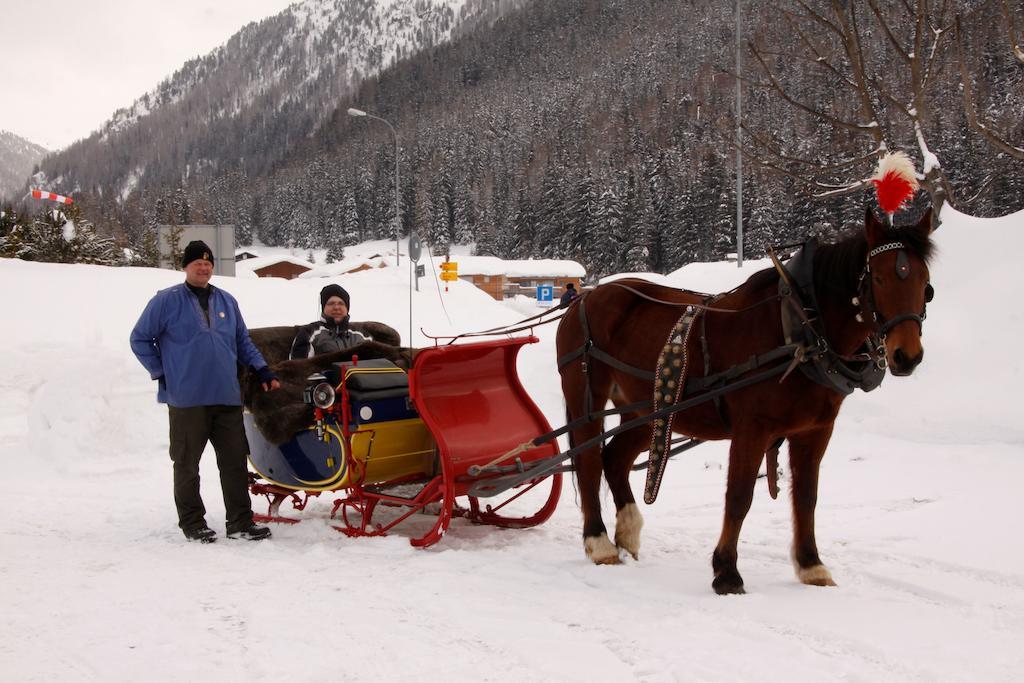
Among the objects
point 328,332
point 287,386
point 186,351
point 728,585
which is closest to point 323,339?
point 328,332

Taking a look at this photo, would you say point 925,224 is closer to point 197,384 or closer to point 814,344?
point 814,344

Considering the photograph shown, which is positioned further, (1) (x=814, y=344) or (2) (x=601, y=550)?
(2) (x=601, y=550)

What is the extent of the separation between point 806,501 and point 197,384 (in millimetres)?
3671

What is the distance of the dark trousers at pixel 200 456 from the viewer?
17.6ft

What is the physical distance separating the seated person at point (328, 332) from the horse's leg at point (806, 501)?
3301 millimetres

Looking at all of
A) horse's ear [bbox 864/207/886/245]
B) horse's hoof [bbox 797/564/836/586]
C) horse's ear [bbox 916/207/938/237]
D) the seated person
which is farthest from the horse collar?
the seated person

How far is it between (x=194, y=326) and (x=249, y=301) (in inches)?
545

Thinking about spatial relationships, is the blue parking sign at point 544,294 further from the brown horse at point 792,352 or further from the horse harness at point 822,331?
the horse harness at point 822,331

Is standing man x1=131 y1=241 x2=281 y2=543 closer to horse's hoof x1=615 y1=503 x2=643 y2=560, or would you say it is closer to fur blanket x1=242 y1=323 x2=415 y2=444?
fur blanket x1=242 y1=323 x2=415 y2=444

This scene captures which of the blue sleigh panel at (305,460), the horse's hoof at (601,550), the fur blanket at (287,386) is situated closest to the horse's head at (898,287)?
the horse's hoof at (601,550)

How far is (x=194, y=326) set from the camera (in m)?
5.38

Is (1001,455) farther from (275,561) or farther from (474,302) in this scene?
(474,302)

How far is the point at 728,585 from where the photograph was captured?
13.0 ft

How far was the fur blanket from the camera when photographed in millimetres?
5418
